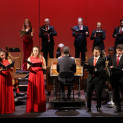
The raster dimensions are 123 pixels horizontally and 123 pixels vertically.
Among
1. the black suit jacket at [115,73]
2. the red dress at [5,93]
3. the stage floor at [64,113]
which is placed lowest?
the stage floor at [64,113]

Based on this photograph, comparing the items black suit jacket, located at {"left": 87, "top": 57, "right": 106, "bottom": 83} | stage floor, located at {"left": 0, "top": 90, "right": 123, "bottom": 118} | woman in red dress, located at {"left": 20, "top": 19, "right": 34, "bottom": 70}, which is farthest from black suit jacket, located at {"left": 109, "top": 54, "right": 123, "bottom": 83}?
woman in red dress, located at {"left": 20, "top": 19, "right": 34, "bottom": 70}

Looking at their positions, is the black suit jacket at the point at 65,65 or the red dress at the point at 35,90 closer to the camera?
the red dress at the point at 35,90

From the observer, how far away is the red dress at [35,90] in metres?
5.55

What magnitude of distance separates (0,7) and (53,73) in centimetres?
581

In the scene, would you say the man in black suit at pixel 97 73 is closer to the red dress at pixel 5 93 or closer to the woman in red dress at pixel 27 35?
the red dress at pixel 5 93

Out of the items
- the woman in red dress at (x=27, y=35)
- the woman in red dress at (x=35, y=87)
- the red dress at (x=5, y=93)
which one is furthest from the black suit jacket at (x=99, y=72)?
the woman in red dress at (x=27, y=35)

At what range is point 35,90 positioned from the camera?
5.59 m

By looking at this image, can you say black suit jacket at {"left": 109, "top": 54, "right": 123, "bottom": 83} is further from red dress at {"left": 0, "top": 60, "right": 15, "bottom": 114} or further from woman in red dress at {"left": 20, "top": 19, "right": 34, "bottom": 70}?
woman in red dress at {"left": 20, "top": 19, "right": 34, "bottom": 70}

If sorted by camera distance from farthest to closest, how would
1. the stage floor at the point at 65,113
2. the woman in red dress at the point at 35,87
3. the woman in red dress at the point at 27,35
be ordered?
the woman in red dress at the point at 27,35 → the woman in red dress at the point at 35,87 → the stage floor at the point at 65,113

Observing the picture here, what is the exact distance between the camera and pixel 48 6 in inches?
428

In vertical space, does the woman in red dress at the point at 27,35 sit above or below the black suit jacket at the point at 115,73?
above

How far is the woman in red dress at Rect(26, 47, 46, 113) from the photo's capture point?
555 centimetres

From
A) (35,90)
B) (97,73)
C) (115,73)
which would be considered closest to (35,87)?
(35,90)
